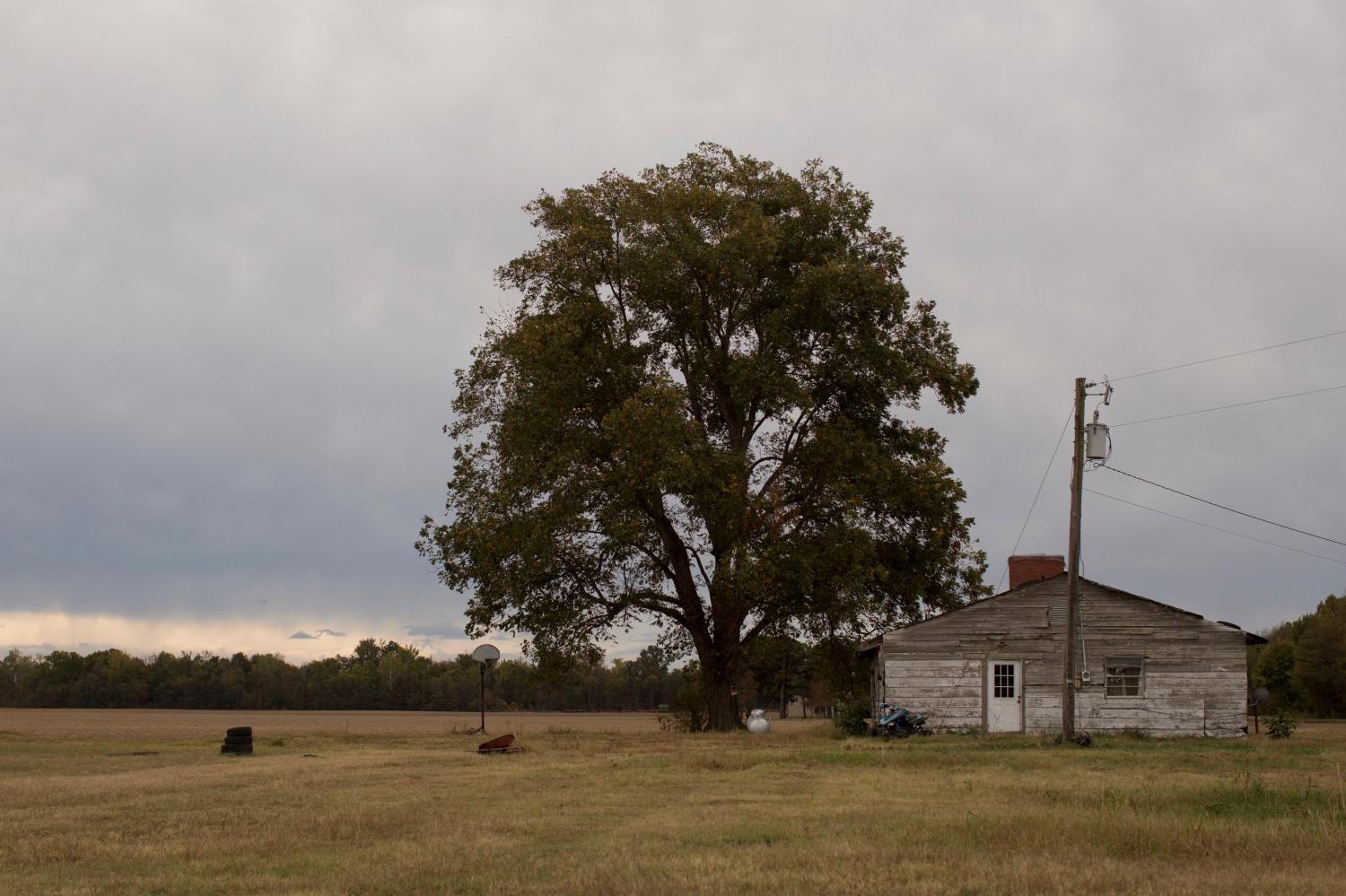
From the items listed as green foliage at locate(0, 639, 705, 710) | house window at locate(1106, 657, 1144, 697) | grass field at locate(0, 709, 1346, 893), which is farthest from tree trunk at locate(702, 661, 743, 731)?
green foliage at locate(0, 639, 705, 710)

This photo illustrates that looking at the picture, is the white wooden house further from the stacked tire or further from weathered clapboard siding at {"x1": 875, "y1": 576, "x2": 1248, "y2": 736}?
the stacked tire

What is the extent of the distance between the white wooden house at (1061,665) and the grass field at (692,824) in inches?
275

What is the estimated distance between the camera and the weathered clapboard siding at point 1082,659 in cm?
3488

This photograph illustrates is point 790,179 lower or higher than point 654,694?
higher

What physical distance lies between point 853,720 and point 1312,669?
61.7 metres

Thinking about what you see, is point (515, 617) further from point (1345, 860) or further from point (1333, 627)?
point (1333, 627)

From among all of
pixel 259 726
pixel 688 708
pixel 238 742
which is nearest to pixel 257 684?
pixel 259 726

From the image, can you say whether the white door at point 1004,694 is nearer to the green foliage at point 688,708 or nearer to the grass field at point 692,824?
the grass field at point 692,824

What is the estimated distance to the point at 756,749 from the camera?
95.2ft

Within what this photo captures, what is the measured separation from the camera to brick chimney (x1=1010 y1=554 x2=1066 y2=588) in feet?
132

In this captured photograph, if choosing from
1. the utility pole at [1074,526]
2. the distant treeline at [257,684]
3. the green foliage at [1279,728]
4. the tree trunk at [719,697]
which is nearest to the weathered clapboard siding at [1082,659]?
the green foliage at [1279,728]

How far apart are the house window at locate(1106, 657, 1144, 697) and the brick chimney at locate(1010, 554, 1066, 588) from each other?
4979 millimetres

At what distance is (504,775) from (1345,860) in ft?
50.2

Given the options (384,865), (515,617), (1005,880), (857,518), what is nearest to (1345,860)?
(1005,880)
